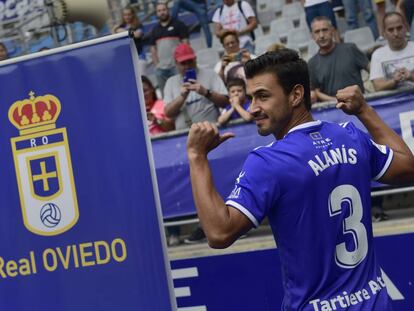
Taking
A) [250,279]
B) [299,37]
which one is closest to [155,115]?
[299,37]

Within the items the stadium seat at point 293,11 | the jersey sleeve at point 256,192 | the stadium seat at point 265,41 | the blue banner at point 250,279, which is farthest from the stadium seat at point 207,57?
the jersey sleeve at point 256,192

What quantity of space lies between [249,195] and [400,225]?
9.95ft

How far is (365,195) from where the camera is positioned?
301 centimetres

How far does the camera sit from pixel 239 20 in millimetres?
9656

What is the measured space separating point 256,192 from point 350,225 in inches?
16.5

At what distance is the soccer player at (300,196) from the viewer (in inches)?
109

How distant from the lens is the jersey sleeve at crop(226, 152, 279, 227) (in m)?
2.76

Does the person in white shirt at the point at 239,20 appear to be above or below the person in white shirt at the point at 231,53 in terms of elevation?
above

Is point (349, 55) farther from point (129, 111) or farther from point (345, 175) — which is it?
point (345, 175)

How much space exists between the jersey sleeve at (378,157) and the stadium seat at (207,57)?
7.15m

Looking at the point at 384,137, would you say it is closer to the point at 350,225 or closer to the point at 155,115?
the point at 350,225

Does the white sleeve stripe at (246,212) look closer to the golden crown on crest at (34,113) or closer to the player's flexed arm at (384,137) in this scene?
the player's flexed arm at (384,137)

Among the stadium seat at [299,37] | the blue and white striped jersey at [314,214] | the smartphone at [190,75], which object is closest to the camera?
the blue and white striped jersey at [314,214]

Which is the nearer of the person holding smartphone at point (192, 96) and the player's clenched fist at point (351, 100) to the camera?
the player's clenched fist at point (351, 100)
